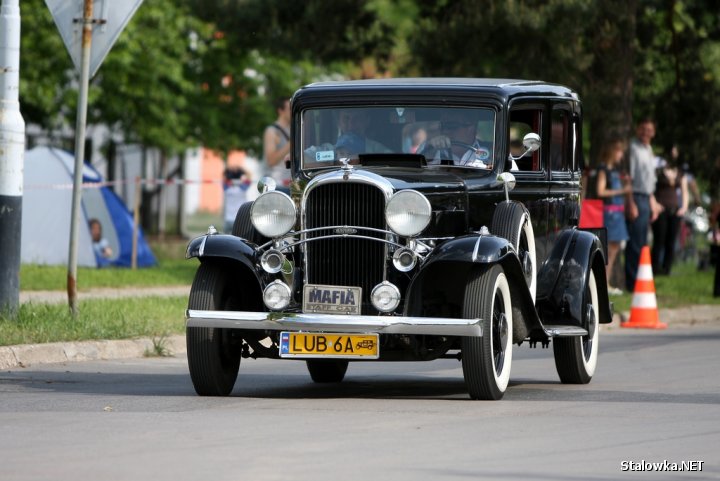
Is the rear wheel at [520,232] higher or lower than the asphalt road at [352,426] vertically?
higher

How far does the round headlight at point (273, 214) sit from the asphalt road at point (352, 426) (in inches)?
41.3

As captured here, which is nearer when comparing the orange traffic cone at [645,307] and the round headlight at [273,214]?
the round headlight at [273,214]

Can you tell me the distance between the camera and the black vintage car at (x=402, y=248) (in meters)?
9.69

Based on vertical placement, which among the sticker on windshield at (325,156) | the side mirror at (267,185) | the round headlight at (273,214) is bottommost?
the round headlight at (273,214)

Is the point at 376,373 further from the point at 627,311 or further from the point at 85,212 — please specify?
the point at 85,212

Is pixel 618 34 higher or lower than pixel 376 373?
higher

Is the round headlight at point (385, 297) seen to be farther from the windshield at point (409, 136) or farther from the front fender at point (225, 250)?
the windshield at point (409, 136)

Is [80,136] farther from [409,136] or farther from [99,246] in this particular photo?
[99,246]

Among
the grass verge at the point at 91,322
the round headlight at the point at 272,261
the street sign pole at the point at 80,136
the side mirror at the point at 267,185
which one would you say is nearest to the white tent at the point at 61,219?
the grass verge at the point at 91,322

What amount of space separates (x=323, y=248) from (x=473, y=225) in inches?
42.5

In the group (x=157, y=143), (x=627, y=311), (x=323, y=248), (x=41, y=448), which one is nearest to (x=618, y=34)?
(x=627, y=311)

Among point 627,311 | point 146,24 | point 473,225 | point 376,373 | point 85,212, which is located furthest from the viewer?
point 146,24

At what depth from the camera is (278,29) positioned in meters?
22.6

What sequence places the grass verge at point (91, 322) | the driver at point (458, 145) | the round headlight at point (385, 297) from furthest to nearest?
1. the grass verge at point (91, 322)
2. the driver at point (458, 145)
3. the round headlight at point (385, 297)
